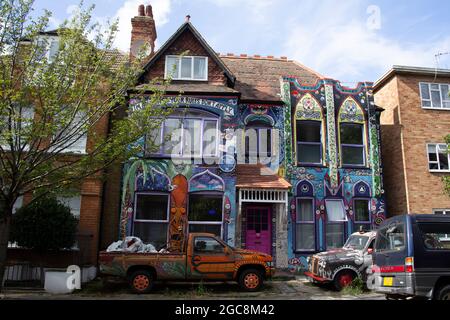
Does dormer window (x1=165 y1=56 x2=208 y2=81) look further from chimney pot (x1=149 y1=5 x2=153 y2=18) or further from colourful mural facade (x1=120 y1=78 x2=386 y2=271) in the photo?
chimney pot (x1=149 y1=5 x2=153 y2=18)

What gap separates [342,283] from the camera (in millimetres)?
11055

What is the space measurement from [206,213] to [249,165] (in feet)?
9.49

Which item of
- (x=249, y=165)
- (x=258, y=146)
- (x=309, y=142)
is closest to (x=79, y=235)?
(x=249, y=165)

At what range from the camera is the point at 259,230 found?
15.1 m

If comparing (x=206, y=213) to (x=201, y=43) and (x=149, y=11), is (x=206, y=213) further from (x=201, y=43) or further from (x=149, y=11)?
(x=149, y=11)

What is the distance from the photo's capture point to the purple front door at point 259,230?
15.0m

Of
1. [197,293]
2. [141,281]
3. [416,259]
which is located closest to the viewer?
[416,259]

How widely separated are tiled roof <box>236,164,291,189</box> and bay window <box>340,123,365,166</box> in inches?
134

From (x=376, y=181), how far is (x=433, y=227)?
313 inches

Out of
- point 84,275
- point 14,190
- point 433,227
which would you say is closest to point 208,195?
point 84,275

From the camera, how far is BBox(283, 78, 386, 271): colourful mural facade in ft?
50.8

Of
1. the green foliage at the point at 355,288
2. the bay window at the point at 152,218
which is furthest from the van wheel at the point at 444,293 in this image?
the bay window at the point at 152,218

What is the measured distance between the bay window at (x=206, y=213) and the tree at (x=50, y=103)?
4998mm

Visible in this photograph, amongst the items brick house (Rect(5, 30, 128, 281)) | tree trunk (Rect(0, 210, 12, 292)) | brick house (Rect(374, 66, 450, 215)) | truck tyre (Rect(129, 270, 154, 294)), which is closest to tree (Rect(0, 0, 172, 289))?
tree trunk (Rect(0, 210, 12, 292))
